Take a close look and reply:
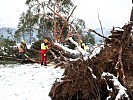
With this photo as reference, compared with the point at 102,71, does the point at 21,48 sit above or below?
above

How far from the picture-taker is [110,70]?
6.31 m

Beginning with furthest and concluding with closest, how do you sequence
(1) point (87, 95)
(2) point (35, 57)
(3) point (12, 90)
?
(2) point (35, 57) < (3) point (12, 90) < (1) point (87, 95)

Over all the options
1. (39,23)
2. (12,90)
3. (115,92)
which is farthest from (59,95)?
(39,23)

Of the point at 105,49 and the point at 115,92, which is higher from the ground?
the point at 105,49

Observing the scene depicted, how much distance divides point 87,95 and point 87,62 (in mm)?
588

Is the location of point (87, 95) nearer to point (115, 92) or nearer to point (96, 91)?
point (96, 91)

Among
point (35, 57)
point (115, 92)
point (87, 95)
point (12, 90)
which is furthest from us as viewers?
point (35, 57)

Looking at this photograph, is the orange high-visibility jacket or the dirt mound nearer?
the dirt mound

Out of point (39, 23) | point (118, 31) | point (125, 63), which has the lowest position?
point (125, 63)

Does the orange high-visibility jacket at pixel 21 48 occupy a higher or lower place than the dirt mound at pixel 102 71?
higher

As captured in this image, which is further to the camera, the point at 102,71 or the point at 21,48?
the point at 21,48

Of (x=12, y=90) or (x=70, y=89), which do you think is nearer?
→ (x=70, y=89)

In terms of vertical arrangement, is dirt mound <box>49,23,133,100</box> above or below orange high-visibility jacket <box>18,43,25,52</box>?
below

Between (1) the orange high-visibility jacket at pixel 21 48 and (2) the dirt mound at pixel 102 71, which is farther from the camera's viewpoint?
(1) the orange high-visibility jacket at pixel 21 48
